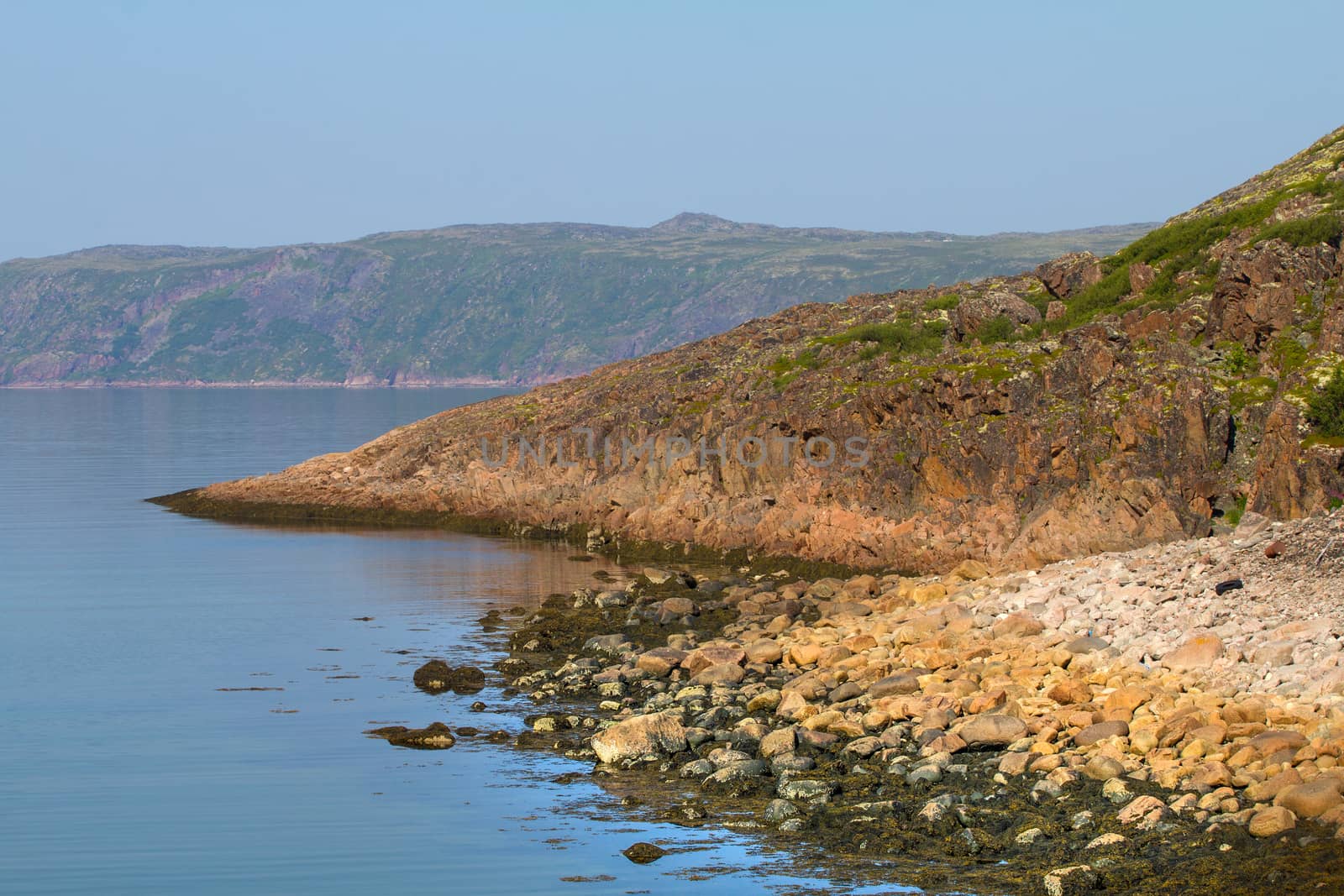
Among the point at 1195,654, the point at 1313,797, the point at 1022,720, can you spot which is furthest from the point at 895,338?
the point at 1313,797

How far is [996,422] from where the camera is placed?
158 ft

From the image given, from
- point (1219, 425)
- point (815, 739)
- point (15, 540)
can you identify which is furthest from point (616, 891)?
point (15, 540)

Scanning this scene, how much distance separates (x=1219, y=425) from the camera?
141ft

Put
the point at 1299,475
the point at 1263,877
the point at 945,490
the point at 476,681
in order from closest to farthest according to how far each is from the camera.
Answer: the point at 1263,877
the point at 476,681
the point at 1299,475
the point at 945,490

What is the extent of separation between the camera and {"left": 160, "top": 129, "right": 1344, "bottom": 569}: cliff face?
139ft

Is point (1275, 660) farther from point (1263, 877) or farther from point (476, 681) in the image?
point (476, 681)

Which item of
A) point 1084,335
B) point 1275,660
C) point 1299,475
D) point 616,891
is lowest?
point 616,891

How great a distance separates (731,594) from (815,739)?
1570 centimetres

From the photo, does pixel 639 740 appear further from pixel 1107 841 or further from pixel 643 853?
pixel 1107 841

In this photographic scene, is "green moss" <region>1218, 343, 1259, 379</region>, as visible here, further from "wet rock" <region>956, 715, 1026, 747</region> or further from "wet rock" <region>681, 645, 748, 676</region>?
"wet rock" <region>956, 715, 1026, 747</region>

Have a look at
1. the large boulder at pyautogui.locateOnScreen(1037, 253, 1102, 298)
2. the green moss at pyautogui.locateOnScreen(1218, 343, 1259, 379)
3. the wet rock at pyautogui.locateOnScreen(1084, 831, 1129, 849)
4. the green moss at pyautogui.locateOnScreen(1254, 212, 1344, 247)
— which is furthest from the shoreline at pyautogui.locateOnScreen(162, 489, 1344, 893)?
the large boulder at pyautogui.locateOnScreen(1037, 253, 1102, 298)

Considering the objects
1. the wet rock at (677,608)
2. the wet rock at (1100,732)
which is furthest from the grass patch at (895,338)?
the wet rock at (1100,732)

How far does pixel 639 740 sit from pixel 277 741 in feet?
22.9

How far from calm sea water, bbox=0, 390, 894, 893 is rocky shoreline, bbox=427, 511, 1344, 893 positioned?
1.66m
